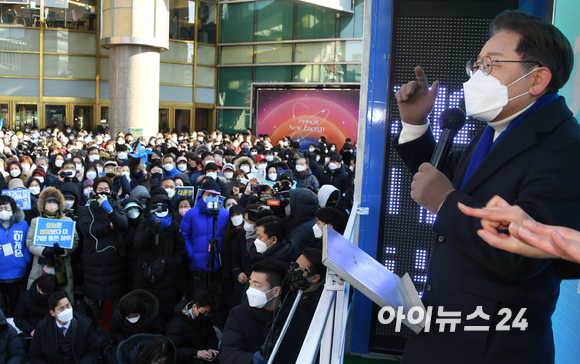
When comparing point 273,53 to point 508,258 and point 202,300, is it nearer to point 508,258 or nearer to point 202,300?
point 202,300

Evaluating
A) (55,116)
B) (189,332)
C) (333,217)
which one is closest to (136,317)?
(189,332)

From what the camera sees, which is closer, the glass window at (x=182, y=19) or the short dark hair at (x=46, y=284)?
the short dark hair at (x=46, y=284)

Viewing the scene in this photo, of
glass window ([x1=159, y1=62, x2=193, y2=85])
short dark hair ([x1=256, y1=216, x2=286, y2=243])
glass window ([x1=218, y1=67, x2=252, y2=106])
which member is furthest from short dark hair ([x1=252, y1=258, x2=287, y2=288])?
glass window ([x1=159, y1=62, x2=193, y2=85])

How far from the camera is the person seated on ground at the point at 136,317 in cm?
453

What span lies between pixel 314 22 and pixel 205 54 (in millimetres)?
5938

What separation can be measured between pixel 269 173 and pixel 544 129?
759 centimetres

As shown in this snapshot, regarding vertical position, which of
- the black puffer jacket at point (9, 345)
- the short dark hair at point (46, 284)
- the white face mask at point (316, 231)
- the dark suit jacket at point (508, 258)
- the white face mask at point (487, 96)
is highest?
the white face mask at point (487, 96)

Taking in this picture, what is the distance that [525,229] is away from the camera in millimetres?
849

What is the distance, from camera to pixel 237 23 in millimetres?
23828

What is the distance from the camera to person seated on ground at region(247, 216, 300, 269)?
4609mm

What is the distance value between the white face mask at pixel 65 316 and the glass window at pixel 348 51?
61.0ft

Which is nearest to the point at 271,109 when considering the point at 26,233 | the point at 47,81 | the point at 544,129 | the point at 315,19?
the point at 315,19

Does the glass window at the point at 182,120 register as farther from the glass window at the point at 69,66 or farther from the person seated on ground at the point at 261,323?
the person seated on ground at the point at 261,323

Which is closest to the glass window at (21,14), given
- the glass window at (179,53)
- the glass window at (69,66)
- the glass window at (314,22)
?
the glass window at (69,66)
